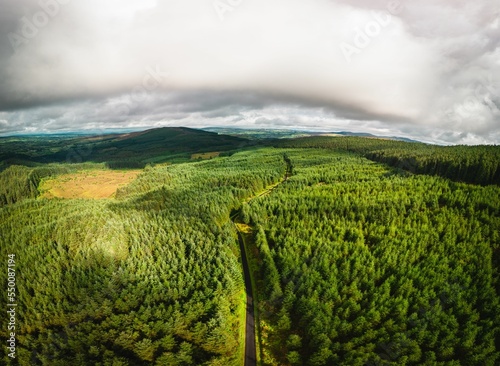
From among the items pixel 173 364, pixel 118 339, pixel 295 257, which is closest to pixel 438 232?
pixel 295 257

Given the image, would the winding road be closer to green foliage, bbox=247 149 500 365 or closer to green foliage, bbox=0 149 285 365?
green foliage, bbox=0 149 285 365

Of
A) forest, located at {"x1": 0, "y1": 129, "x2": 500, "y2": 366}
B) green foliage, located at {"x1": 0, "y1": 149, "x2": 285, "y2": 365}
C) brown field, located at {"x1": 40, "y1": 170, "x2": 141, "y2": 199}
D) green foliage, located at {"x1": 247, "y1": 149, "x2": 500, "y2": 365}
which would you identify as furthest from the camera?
brown field, located at {"x1": 40, "y1": 170, "x2": 141, "y2": 199}

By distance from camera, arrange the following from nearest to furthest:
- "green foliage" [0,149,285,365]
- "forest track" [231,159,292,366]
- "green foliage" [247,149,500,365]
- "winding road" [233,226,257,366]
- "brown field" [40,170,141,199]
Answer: "green foliage" [247,149,500,365] → "green foliage" [0,149,285,365] → "winding road" [233,226,257,366] → "forest track" [231,159,292,366] → "brown field" [40,170,141,199]

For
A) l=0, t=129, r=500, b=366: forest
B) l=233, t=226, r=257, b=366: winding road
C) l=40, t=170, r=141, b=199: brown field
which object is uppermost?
l=40, t=170, r=141, b=199: brown field

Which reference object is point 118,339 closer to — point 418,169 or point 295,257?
point 295,257

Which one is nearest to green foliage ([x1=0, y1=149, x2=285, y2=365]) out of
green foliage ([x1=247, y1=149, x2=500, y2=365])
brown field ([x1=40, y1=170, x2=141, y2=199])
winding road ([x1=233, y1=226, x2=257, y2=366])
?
winding road ([x1=233, y1=226, x2=257, y2=366])

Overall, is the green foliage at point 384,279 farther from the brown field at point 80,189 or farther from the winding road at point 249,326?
the brown field at point 80,189

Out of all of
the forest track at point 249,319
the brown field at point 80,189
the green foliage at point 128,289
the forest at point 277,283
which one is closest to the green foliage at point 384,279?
the forest at point 277,283

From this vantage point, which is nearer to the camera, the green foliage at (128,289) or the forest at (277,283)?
the forest at (277,283)
